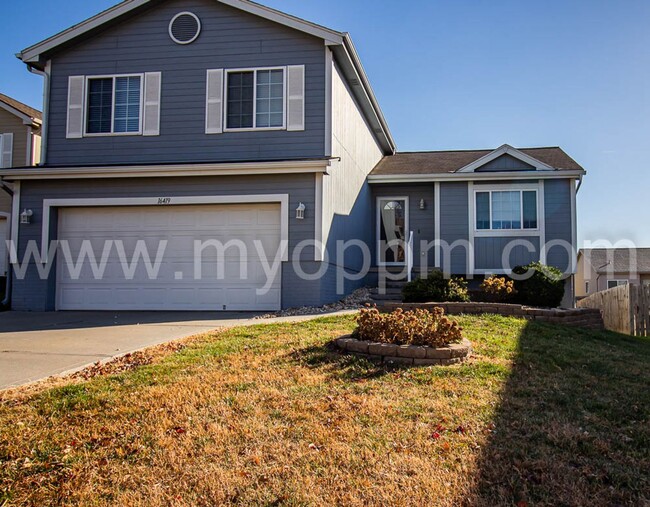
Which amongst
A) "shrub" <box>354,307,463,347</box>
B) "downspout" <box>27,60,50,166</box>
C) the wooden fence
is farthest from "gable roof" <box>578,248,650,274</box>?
"downspout" <box>27,60,50,166</box>

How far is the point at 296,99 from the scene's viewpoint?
11.9 m

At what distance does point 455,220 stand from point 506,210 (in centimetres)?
134

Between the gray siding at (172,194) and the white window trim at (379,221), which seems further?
the white window trim at (379,221)

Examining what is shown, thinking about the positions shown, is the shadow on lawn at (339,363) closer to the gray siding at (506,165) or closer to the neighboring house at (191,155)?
the neighboring house at (191,155)

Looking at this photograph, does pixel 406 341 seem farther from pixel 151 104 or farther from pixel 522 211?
pixel 522 211

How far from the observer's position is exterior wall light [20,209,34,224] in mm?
12227

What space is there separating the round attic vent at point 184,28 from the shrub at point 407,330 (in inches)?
359

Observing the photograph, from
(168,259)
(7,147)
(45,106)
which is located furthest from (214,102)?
(7,147)

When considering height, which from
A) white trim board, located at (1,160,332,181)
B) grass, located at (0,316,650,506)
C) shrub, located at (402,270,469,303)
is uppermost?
white trim board, located at (1,160,332,181)

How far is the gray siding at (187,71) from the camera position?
11.9 m

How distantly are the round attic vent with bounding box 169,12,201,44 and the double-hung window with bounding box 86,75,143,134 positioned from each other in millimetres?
1287

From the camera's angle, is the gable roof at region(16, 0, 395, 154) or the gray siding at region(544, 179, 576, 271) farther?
the gray siding at region(544, 179, 576, 271)

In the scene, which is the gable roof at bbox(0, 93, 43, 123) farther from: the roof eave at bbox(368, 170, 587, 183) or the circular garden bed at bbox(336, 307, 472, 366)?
the circular garden bed at bbox(336, 307, 472, 366)

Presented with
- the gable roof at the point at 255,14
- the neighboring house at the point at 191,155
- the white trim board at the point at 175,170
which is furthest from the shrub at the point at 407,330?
the gable roof at the point at 255,14
